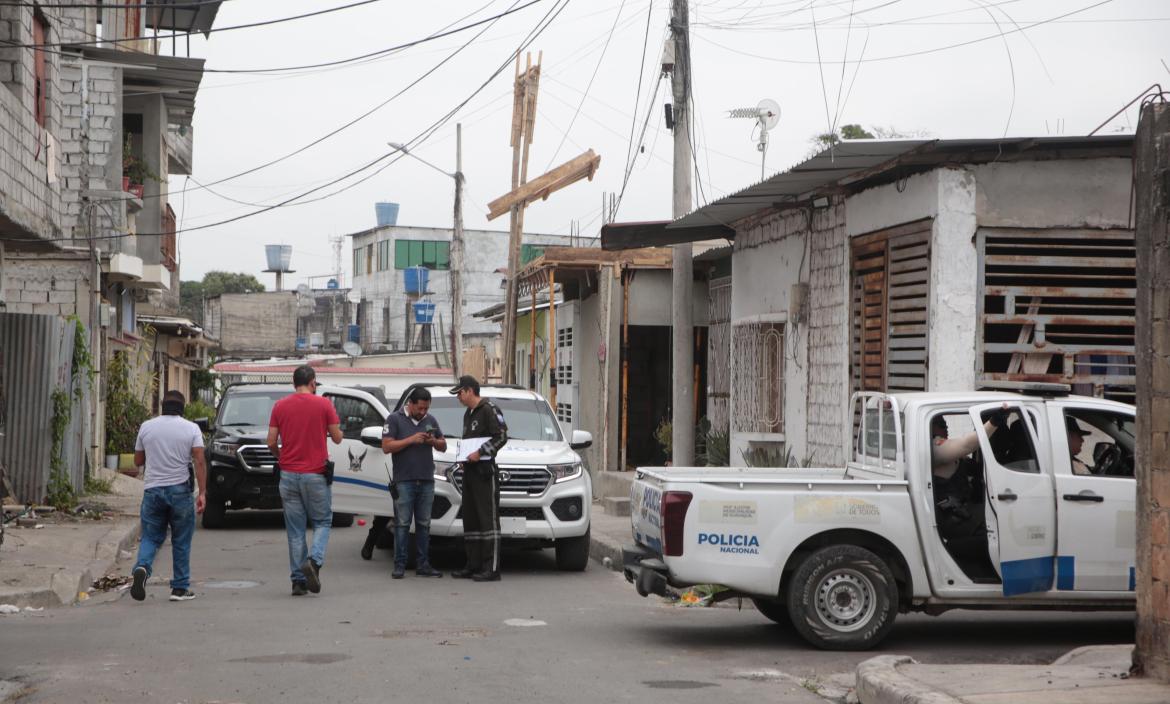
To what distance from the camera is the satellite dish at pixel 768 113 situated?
17.8 meters

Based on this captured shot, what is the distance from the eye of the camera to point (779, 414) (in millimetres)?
17281

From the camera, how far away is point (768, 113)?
17781 millimetres

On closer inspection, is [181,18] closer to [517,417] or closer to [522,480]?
[517,417]

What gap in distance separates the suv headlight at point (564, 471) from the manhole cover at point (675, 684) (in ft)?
18.4

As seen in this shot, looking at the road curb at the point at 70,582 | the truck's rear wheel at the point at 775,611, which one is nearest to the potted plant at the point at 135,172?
the road curb at the point at 70,582

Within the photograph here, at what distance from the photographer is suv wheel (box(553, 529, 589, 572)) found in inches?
535

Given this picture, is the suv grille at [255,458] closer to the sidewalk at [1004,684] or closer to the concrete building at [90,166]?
the concrete building at [90,166]

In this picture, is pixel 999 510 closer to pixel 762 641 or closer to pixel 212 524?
pixel 762 641

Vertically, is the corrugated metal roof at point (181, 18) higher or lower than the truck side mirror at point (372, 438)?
higher

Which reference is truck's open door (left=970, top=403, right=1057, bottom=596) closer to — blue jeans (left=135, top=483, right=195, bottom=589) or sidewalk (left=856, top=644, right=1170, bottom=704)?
sidewalk (left=856, top=644, right=1170, bottom=704)

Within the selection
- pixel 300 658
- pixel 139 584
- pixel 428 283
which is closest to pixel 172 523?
pixel 139 584

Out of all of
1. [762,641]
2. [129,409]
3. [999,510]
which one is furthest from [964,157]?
[129,409]

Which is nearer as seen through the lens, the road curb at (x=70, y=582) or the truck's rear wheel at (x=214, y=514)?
the road curb at (x=70, y=582)

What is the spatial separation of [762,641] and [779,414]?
8.06 m
